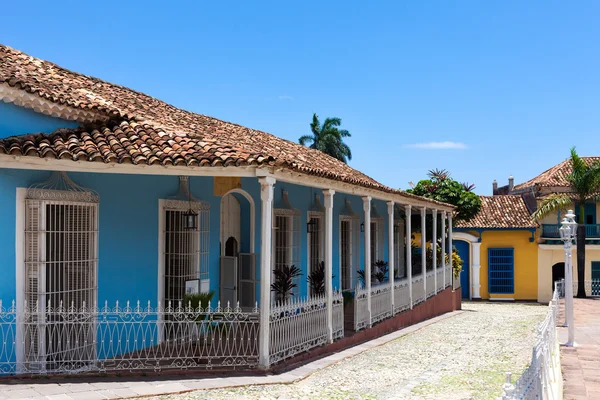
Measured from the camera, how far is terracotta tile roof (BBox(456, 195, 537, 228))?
28.3m

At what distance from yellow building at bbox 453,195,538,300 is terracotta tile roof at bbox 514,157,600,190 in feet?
6.05

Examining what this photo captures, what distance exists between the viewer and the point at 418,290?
53.2 feet

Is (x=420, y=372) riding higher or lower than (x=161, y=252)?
lower

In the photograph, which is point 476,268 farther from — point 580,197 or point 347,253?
point 347,253

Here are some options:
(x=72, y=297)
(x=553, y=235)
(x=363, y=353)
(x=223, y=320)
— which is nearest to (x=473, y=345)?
(x=363, y=353)

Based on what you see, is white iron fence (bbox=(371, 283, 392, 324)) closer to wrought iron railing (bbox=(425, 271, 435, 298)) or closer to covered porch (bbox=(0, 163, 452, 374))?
covered porch (bbox=(0, 163, 452, 374))

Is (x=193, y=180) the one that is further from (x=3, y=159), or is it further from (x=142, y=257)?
(x=3, y=159)

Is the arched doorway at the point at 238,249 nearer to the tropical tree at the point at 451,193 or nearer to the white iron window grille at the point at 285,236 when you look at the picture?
the white iron window grille at the point at 285,236

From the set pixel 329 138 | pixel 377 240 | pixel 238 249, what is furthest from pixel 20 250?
pixel 329 138

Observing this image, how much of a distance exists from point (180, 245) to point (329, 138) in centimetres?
3587

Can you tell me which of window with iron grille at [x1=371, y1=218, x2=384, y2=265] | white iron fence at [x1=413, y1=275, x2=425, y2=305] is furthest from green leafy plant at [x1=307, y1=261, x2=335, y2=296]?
window with iron grille at [x1=371, y1=218, x2=384, y2=265]

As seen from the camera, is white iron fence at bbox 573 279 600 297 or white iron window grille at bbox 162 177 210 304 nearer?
white iron window grille at bbox 162 177 210 304

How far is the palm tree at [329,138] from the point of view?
1777 inches

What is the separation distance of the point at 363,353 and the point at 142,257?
383 cm
